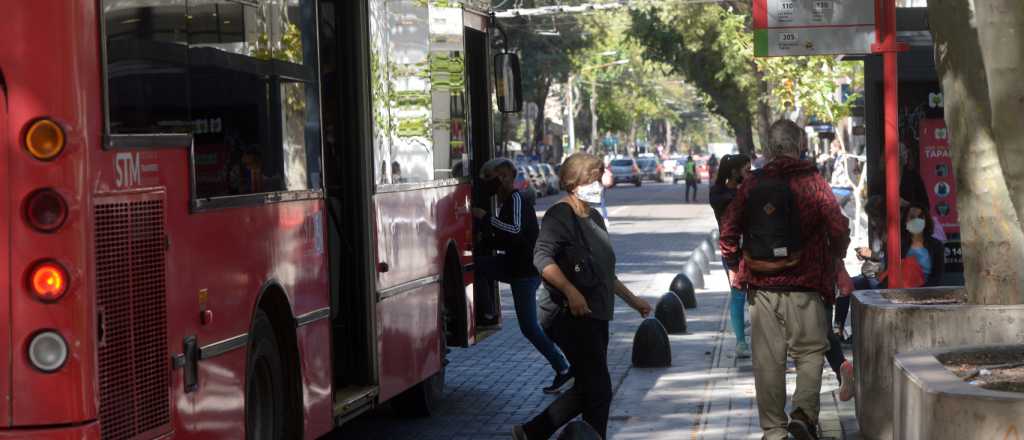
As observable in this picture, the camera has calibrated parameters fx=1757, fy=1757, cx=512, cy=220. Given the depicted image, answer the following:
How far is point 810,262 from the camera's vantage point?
349 inches

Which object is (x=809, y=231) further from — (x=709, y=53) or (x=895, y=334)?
(x=709, y=53)

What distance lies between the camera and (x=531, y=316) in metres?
11.9

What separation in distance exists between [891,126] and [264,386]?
4366 mm

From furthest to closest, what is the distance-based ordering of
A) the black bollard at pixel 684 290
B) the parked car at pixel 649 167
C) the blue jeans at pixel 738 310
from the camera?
1. the parked car at pixel 649 167
2. the black bollard at pixel 684 290
3. the blue jeans at pixel 738 310

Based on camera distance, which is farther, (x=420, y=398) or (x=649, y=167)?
(x=649, y=167)

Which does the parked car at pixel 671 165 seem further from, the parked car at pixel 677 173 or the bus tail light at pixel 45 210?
the bus tail light at pixel 45 210

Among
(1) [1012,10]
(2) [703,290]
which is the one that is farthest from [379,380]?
(2) [703,290]

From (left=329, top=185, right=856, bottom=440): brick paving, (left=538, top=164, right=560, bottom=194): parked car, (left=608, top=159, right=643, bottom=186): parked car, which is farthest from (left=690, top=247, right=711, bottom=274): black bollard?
(left=608, top=159, right=643, bottom=186): parked car

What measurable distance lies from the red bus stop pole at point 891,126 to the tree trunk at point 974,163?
81 cm

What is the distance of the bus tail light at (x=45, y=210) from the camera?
5.36 metres

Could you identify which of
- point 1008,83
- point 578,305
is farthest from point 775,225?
point 1008,83

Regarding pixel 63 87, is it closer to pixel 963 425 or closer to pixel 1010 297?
pixel 963 425

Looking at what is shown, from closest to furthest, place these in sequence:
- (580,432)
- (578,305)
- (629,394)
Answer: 1. (580,432)
2. (578,305)
3. (629,394)

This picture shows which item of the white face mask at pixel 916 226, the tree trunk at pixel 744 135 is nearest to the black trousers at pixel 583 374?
the white face mask at pixel 916 226
